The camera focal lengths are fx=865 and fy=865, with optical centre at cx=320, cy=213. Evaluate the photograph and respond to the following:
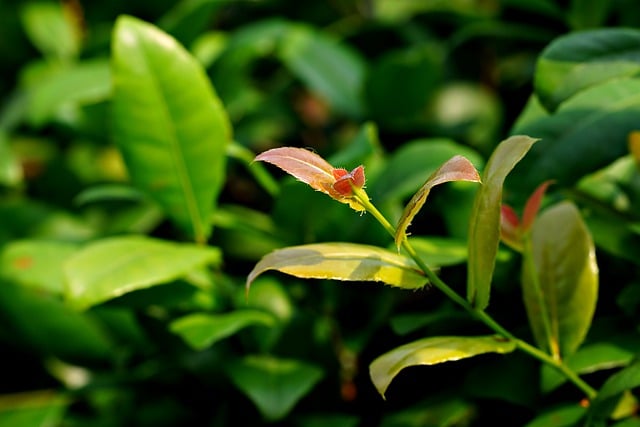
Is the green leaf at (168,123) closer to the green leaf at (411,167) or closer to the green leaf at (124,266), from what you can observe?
the green leaf at (124,266)

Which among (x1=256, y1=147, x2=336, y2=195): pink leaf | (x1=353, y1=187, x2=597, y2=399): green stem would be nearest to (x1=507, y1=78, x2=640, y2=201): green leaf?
(x1=353, y1=187, x2=597, y2=399): green stem

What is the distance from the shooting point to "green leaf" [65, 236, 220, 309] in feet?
3.33

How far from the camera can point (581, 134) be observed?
0.98 m

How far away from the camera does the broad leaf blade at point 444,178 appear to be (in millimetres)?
710

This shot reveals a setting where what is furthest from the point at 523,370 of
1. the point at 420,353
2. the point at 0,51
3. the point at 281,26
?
the point at 0,51

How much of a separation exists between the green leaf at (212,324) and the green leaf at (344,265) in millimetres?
241

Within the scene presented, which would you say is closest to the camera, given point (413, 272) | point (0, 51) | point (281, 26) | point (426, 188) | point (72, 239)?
point (426, 188)

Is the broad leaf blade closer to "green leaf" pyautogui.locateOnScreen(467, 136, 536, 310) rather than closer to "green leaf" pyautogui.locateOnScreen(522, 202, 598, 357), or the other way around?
"green leaf" pyautogui.locateOnScreen(467, 136, 536, 310)

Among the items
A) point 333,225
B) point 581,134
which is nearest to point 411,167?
point 333,225

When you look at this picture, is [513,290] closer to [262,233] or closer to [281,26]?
[262,233]

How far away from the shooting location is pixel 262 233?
123 cm

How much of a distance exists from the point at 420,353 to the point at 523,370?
0.90 ft

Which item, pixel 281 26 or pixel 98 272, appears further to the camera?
pixel 281 26

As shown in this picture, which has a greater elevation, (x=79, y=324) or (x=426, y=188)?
(x=426, y=188)
